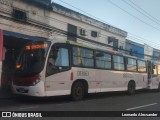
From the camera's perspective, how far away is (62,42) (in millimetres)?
14695

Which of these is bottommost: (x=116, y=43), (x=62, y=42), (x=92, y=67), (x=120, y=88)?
(x=120, y=88)

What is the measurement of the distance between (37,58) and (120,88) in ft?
25.2

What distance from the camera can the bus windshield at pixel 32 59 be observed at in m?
13.6

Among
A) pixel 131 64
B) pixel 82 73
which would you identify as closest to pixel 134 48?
pixel 131 64

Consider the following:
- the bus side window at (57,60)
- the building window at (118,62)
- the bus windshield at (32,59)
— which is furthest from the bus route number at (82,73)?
the building window at (118,62)

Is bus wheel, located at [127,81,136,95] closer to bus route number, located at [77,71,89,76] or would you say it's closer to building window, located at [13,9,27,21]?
bus route number, located at [77,71,89,76]

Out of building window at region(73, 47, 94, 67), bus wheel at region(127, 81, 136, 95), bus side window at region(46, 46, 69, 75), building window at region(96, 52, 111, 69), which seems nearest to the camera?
bus side window at region(46, 46, 69, 75)

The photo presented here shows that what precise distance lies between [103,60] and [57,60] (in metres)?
4.37

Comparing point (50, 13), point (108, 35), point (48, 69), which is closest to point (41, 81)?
point (48, 69)

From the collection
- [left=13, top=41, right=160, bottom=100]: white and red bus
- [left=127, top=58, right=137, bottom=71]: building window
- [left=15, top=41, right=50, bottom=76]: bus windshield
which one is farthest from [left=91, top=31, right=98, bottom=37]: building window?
[left=15, top=41, right=50, bottom=76]: bus windshield

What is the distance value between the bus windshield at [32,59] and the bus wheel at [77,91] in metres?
2.39

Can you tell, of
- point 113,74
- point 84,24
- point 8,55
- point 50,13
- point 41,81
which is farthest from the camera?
point 84,24

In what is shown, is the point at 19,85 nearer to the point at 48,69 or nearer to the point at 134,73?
the point at 48,69

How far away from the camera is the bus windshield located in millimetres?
13567
